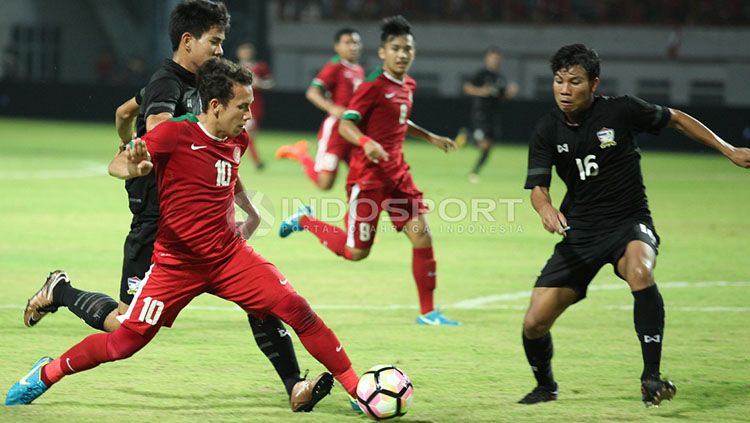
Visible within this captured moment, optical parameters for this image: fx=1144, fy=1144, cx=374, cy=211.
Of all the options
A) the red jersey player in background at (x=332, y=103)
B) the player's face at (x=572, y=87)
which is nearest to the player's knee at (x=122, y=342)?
the player's face at (x=572, y=87)

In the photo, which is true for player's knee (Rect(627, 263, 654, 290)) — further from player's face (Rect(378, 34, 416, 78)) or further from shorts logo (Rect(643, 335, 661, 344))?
player's face (Rect(378, 34, 416, 78))

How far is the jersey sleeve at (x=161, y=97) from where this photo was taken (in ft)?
20.0

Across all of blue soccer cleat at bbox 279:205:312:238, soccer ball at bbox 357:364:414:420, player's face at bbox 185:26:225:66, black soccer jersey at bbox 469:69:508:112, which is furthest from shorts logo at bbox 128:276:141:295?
black soccer jersey at bbox 469:69:508:112

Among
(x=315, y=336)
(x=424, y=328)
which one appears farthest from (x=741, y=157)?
(x=424, y=328)

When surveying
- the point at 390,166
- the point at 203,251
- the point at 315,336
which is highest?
the point at 203,251

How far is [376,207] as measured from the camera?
8.93 m

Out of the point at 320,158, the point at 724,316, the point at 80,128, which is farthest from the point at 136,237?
the point at 80,128

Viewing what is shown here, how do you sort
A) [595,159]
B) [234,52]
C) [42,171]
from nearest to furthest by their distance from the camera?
1. [595,159]
2. [42,171]
3. [234,52]

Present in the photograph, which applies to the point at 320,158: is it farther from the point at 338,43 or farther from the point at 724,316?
the point at 724,316

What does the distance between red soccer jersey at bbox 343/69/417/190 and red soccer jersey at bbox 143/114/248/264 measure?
3.22 metres

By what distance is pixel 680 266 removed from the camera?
11383 mm

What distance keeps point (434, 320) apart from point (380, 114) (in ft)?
5.61

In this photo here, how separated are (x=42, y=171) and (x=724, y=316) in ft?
45.3

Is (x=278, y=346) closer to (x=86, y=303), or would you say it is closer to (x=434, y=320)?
(x=86, y=303)
